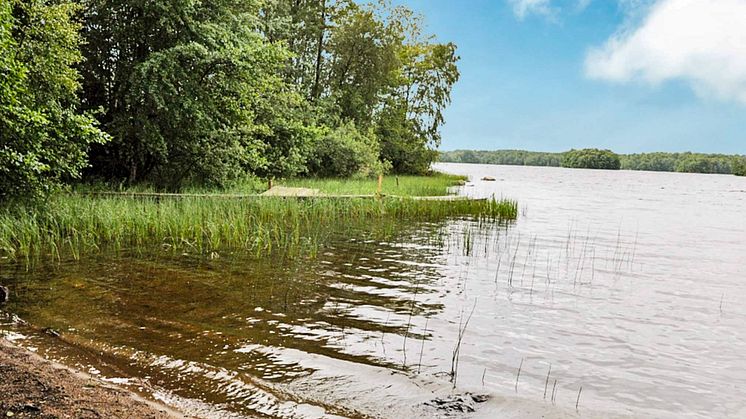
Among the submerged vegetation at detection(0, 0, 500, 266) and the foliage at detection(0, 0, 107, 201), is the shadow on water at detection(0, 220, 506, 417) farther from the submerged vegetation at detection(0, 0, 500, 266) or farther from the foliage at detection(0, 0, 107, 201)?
the foliage at detection(0, 0, 107, 201)

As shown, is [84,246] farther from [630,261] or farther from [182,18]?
[630,261]

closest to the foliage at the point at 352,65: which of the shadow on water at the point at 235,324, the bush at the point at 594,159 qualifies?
the shadow on water at the point at 235,324

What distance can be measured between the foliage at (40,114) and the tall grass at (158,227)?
0.68m

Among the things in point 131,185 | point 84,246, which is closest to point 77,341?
point 84,246

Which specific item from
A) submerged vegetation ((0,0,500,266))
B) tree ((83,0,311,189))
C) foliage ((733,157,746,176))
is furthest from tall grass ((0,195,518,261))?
foliage ((733,157,746,176))

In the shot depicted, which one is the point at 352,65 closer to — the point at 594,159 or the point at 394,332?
the point at 394,332

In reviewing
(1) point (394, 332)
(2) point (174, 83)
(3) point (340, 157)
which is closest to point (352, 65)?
(3) point (340, 157)

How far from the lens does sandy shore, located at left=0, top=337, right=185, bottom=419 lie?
11.2ft

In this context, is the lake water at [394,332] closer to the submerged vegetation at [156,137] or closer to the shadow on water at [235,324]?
the shadow on water at [235,324]

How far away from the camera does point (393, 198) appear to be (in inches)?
781

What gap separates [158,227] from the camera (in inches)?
456

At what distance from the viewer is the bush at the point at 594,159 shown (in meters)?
139

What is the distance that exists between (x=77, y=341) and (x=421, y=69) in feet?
165

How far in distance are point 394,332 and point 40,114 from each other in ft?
25.4
